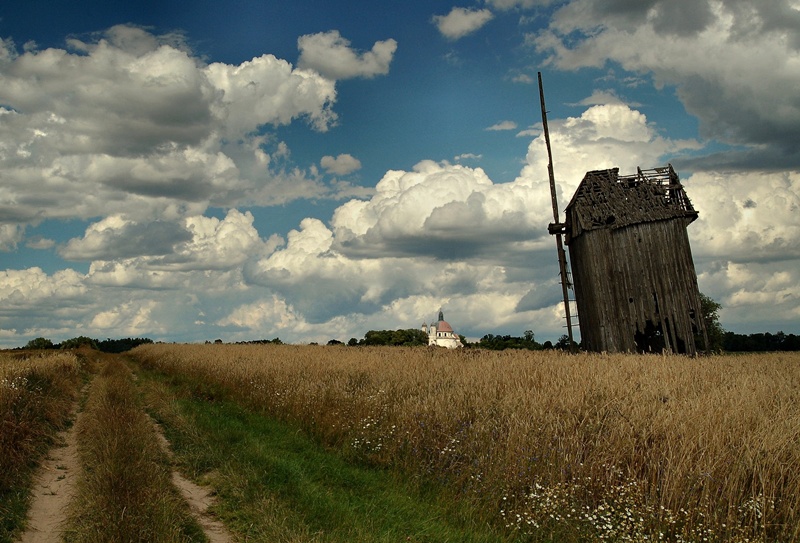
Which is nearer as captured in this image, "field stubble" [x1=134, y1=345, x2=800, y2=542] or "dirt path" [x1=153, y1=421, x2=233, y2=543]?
"field stubble" [x1=134, y1=345, x2=800, y2=542]

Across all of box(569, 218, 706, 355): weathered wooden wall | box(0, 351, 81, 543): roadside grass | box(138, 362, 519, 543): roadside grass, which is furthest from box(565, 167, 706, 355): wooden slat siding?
box(0, 351, 81, 543): roadside grass

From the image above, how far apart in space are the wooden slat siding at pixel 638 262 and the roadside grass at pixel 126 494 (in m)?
19.9

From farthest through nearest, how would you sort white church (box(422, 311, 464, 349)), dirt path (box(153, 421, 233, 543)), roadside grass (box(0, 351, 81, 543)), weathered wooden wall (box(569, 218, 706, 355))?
1. white church (box(422, 311, 464, 349))
2. weathered wooden wall (box(569, 218, 706, 355))
3. roadside grass (box(0, 351, 81, 543))
4. dirt path (box(153, 421, 233, 543))

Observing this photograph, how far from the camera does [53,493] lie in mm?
8273

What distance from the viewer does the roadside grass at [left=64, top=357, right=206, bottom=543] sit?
6.02 m

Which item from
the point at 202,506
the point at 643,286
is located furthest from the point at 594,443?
the point at 643,286

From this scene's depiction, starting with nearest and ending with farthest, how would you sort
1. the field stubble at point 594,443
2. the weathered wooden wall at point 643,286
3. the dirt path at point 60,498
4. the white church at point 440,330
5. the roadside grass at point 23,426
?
the field stubble at point 594,443, the dirt path at point 60,498, the roadside grass at point 23,426, the weathered wooden wall at point 643,286, the white church at point 440,330

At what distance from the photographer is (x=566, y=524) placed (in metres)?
6.55

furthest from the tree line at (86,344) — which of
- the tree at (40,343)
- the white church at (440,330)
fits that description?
the white church at (440,330)

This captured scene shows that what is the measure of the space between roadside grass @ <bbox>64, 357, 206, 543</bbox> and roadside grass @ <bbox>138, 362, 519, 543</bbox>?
555mm

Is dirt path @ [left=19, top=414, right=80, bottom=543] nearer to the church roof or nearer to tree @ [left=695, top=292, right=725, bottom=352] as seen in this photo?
tree @ [left=695, top=292, right=725, bottom=352]

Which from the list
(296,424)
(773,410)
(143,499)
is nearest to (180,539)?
(143,499)

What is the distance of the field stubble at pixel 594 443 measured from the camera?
21.0 feet

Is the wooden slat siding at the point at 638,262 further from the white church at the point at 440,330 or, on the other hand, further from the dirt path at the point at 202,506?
the white church at the point at 440,330
